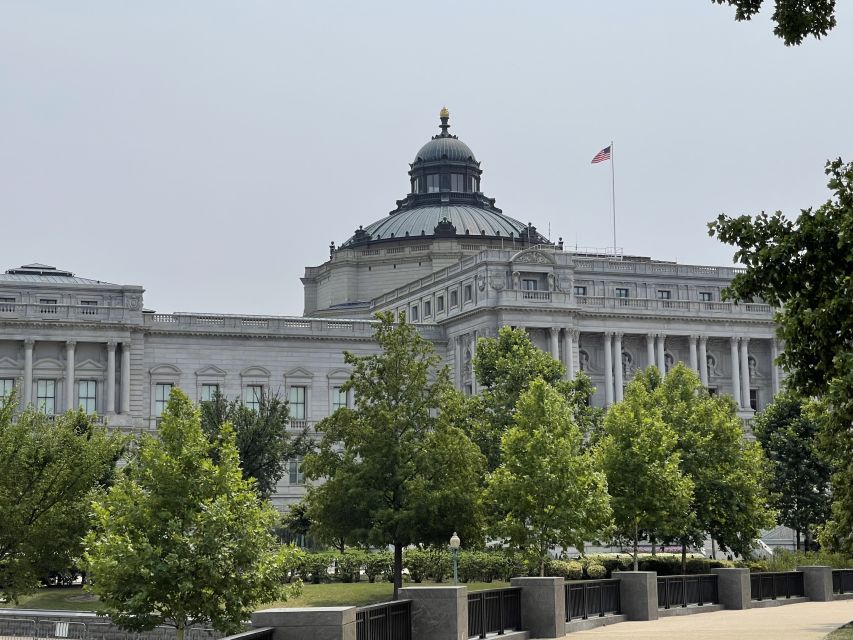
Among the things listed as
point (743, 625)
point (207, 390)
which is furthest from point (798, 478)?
point (207, 390)

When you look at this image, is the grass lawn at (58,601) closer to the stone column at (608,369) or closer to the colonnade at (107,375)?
the colonnade at (107,375)

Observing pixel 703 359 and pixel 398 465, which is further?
pixel 703 359

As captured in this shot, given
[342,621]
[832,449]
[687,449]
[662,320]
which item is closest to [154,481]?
[342,621]

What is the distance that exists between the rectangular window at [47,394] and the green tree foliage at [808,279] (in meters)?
85.0

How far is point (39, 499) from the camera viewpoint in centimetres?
4675

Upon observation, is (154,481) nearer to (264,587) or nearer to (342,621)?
(264,587)

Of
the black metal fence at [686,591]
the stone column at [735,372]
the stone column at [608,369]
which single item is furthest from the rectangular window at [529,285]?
the black metal fence at [686,591]

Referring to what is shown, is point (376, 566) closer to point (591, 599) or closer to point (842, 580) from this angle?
point (842, 580)

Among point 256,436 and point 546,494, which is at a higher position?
point 256,436

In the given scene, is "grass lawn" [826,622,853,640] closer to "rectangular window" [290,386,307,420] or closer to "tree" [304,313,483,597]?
"tree" [304,313,483,597]

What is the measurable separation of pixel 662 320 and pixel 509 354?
143 ft

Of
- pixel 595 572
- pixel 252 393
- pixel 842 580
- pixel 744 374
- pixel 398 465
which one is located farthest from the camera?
pixel 744 374

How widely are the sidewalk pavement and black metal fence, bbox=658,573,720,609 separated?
0.85 metres

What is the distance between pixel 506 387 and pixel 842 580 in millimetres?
21906
